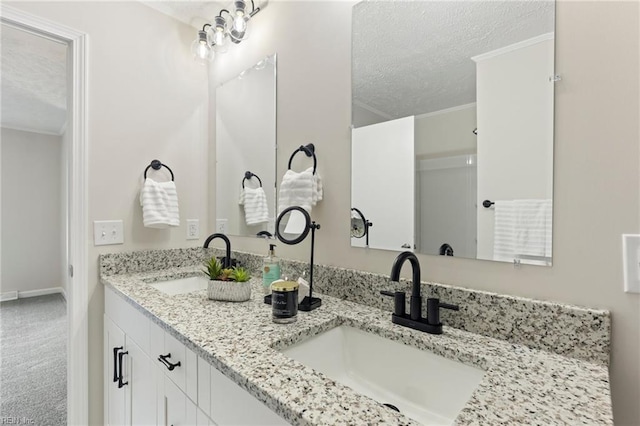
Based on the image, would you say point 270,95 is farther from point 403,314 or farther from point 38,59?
point 38,59

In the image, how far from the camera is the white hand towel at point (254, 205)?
5.27 feet

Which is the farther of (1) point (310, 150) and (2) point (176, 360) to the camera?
(1) point (310, 150)

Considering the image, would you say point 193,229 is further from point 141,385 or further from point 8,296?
point 8,296

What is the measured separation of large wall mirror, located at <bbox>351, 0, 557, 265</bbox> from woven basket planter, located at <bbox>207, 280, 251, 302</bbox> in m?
0.46

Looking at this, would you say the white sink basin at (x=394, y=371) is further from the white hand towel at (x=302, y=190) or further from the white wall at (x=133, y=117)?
the white wall at (x=133, y=117)

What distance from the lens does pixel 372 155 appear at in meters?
1.17

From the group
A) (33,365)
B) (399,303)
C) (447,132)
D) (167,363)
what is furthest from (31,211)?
(447,132)

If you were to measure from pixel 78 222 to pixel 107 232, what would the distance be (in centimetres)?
13

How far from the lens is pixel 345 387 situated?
2.04ft

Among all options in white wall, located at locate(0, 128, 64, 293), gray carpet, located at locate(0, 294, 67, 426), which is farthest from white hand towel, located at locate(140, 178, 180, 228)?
white wall, located at locate(0, 128, 64, 293)

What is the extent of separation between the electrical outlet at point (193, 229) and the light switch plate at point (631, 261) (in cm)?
189

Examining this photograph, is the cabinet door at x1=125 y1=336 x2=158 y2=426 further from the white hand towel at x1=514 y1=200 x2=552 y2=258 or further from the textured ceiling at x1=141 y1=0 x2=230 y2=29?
the textured ceiling at x1=141 y1=0 x2=230 y2=29

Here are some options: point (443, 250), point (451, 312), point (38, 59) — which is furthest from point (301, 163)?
point (38, 59)

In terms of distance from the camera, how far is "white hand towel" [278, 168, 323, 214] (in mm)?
1289
